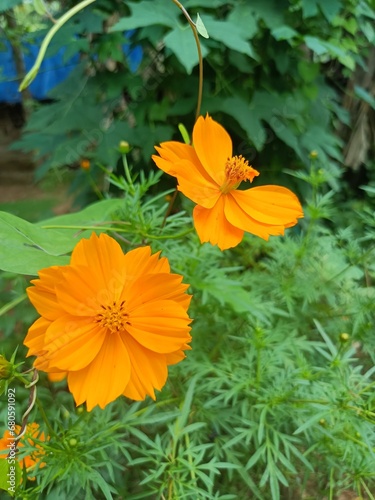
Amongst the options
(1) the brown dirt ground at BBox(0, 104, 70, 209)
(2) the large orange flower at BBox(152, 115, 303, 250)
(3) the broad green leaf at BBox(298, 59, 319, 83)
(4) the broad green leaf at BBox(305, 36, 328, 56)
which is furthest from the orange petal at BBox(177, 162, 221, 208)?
(1) the brown dirt ground at BBox(0, 104, 70, 209)

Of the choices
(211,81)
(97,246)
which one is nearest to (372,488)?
(97,246)

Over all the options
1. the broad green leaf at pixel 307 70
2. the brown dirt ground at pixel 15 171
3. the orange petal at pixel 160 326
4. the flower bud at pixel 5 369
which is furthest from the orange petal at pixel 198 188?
the brown dirt ground at pixel 15 171

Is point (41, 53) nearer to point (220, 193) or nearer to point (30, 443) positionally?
point (220, 193)

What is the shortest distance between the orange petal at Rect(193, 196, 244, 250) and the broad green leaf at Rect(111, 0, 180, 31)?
2.11 feet

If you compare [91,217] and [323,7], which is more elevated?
[323,7]

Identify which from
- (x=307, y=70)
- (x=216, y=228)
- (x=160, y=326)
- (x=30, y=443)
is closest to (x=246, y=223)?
(x=216, y=228)

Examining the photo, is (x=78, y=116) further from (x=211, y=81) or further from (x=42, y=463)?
(x=42, y=463)

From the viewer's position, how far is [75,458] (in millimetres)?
515

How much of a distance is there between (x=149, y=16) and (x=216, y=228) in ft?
2.32

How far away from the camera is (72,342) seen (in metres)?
0.43

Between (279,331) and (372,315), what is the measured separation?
192mm

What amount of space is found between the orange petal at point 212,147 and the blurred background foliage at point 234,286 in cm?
14

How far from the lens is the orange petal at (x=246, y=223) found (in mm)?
469

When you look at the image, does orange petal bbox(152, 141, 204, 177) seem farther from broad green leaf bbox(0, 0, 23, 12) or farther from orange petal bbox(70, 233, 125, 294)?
broad green leaf bbox(0, 0, 23, 12)
